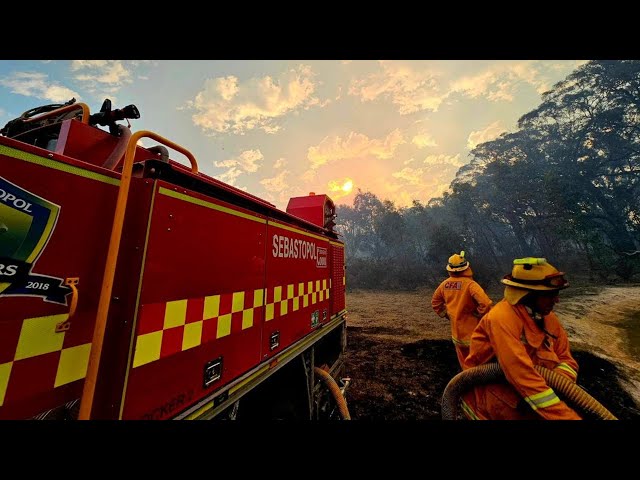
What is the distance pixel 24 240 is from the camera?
0.84 metres

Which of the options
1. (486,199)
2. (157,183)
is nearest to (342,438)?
(157,183)

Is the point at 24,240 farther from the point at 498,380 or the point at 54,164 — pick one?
the point at 498,380

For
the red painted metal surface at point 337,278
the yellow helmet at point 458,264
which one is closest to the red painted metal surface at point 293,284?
the red painted metal surface at point 337,278

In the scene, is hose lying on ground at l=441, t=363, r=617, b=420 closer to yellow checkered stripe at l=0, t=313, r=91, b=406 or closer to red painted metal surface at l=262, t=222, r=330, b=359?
red painted metal surface at l=262, t=222, r=330, b=359

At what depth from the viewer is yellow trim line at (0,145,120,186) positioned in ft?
2.72

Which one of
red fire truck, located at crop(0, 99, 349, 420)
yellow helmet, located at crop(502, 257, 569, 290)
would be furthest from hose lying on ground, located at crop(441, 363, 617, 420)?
red fire truck, located at crop(0, 99, 349, 420)

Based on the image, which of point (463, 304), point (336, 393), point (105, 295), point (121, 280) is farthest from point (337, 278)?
point (105, 295)

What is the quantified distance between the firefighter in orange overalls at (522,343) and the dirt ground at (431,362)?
7.54 ft

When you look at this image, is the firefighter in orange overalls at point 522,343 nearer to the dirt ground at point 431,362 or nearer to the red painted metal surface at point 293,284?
the red painted metal surface at point 293,284

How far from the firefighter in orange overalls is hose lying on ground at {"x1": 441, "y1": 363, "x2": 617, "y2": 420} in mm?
87

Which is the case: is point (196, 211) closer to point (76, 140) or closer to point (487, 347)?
point (76, 140)

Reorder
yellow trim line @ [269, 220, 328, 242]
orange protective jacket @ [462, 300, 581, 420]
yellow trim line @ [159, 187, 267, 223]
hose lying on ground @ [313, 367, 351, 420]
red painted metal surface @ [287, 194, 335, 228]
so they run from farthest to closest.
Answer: red painted metal surface @ [287, 194, 335, 228] → hose lying on ground @ [313, 367, 351, 420] → yellow trim line @ [269, 220, 328, 242] → orange protective jacket @ [462, 300, 581, 420] → yellow trim line @ [159, 187, 267, 223]

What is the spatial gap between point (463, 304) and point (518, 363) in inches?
92.0

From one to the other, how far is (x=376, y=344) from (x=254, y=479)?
7.54m
